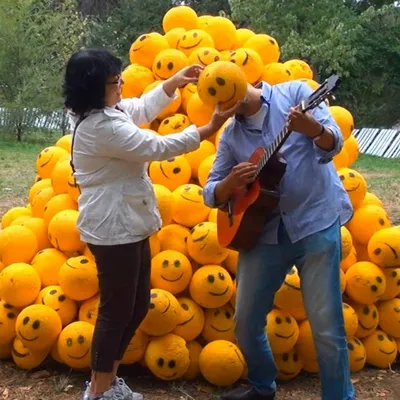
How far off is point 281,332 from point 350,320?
16.5 inches

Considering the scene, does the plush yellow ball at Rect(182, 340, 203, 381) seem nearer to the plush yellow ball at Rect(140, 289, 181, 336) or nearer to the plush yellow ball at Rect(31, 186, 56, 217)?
the plush yellow ball at Rect(140, 289, 181, 336)

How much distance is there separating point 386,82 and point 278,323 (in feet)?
82.5

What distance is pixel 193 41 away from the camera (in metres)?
4.60

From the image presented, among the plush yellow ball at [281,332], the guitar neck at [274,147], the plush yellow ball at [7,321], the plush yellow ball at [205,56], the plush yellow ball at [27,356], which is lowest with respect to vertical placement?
the plush yellow ball at [27,356]

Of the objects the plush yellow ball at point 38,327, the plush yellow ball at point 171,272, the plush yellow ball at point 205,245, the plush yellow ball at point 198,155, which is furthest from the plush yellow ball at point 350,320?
the plush yellow ball at point 38,327

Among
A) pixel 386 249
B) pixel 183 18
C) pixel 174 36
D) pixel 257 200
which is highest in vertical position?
pixel 183 18

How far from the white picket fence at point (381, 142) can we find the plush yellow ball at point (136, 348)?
17.9 metres

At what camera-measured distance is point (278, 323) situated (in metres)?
3.78

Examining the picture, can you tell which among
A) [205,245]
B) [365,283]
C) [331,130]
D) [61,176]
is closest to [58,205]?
[61,176]

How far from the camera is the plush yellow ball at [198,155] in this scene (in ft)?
14.0

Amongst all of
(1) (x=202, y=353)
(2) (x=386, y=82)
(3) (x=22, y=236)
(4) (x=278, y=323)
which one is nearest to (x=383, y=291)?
(4) (x=278, y=323)

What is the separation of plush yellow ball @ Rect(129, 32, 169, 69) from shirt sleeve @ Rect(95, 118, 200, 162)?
5.69ft

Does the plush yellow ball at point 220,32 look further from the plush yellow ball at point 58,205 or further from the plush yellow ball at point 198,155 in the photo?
the plush yellow ball at point 58,205

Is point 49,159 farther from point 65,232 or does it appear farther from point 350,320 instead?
point 350,320
